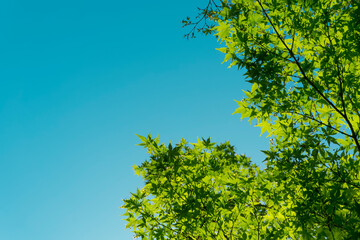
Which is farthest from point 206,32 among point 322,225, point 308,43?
point 322,225

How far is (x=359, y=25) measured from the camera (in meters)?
3.50

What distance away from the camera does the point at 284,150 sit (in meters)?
3.81

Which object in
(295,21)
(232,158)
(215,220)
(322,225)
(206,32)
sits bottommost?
(322,225)

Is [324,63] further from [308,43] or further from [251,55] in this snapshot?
[251,55]

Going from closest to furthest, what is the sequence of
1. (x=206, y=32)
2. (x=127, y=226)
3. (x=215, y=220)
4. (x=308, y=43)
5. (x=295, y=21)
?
1. (x=295, y=21)
2. (x=308, y=43)
3. (x=215, y=220)
4. (x=127, y=226)
5. (x=206, y=32)

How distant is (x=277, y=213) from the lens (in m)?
4.27

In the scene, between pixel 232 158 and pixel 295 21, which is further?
pixel 232 158

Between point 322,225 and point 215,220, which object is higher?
point 215,220

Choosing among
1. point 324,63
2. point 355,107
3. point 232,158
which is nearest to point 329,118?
point 355,107

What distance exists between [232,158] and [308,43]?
9.09ft

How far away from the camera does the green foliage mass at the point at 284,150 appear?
359 cm

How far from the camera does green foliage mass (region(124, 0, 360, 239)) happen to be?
11.8 feet

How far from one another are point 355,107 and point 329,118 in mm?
391

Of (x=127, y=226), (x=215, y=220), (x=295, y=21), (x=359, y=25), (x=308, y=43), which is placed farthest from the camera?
(x=127, y=226)
